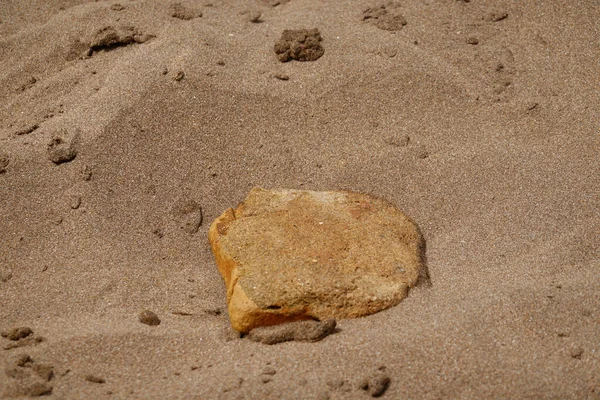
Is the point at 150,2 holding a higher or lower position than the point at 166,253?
higher

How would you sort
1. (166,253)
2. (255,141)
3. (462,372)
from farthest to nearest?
1. (255,141)
2. (166,253)
3. (462,372)

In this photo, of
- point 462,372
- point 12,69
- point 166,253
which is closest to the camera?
point 462,372

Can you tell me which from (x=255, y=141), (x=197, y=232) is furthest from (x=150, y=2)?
(x=197, y=232)

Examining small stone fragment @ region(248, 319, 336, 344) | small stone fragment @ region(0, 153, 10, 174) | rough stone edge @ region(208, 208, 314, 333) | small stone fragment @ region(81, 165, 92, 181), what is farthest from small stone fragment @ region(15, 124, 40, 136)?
small stone fragment @ region(248, 319, 336, 344)

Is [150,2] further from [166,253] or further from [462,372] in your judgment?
[462,372]

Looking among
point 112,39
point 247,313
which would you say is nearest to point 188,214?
point 247,313

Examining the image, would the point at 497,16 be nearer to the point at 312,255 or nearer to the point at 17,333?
the point at 312,255

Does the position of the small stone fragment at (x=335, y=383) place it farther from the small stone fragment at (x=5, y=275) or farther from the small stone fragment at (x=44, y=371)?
the small stone fragment at (x=5, y=275)

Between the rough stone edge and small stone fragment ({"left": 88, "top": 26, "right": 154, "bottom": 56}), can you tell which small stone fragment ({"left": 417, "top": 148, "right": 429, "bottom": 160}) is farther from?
small stone fragment ({"left": 88, "top": 26, "right": 154, "bottom": 56})
